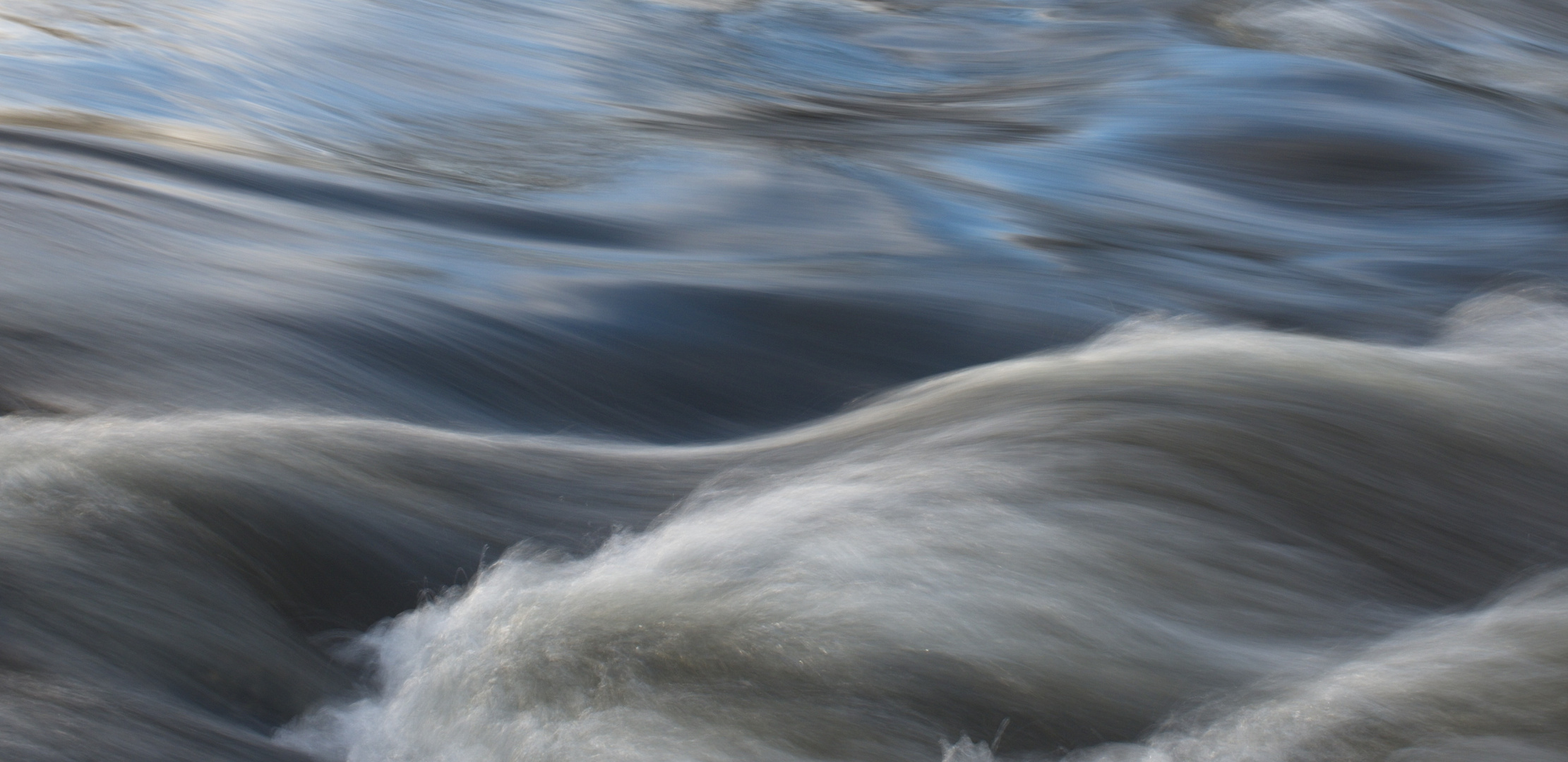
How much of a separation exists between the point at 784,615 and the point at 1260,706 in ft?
2.02

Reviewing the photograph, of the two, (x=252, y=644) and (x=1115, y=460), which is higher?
(x=1115, y=460)

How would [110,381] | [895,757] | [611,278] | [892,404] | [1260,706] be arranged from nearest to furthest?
[895,757]
[1260,706]
[110,381]
[892,404]
[611,278]

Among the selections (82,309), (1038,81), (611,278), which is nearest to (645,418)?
(611,278)

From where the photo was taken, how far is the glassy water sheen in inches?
70.5

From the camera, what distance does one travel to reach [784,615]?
6.23 ft

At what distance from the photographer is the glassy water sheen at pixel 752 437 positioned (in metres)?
1.79

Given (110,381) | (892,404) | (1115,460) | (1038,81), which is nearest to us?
(1115,460)

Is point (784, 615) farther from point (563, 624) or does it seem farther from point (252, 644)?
point (252, 644)

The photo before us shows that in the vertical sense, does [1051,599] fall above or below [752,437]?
above

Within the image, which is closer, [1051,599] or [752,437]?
[1051,599]

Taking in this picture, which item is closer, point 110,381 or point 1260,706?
point 1260,706

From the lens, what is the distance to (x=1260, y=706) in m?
1.82

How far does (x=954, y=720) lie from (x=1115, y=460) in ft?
2.60

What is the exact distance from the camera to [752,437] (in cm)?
303
